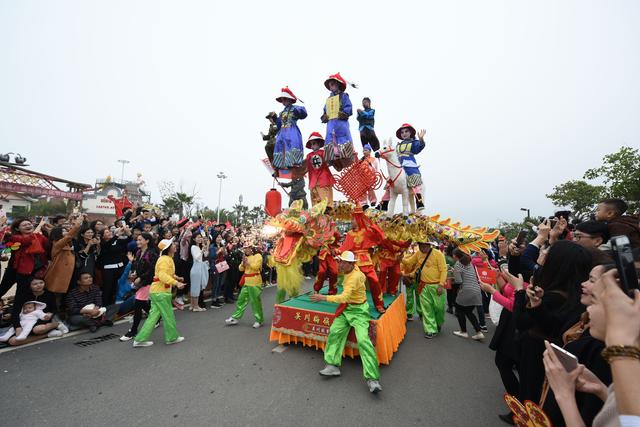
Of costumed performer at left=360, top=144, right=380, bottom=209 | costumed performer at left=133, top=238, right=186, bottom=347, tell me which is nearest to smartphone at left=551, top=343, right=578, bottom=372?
costumed performer at left=360, top=144, right=380, bottom=209

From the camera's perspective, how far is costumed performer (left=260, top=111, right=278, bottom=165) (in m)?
5.41

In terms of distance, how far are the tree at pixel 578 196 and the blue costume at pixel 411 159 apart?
61.9ft

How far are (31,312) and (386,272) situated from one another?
19.1 ft

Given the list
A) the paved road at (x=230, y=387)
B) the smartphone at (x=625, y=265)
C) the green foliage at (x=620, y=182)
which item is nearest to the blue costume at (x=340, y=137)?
the paved road at (x=230, y=387)

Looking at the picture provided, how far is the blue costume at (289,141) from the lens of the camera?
192 inches

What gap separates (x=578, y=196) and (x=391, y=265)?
2092cm

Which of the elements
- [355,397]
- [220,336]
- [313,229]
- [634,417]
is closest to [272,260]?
[313,229]

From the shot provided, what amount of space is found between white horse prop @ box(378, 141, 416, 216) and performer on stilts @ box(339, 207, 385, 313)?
35.9 inches

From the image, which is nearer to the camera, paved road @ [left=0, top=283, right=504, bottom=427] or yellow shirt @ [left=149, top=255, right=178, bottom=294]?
paved road @ [left=0, top=283, right=504, bottom=427]

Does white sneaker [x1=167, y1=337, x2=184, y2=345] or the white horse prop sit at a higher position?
the white horse prop

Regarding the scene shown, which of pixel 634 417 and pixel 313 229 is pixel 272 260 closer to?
pixel 313 229

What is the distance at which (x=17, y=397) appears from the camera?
2.86 meters

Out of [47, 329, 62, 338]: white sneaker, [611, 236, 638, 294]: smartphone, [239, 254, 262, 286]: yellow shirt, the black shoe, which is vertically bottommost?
the black shoe

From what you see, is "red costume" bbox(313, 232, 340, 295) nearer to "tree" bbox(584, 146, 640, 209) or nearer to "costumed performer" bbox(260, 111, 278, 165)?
"costumed performer" bbox(260, 111, 278, 165)
